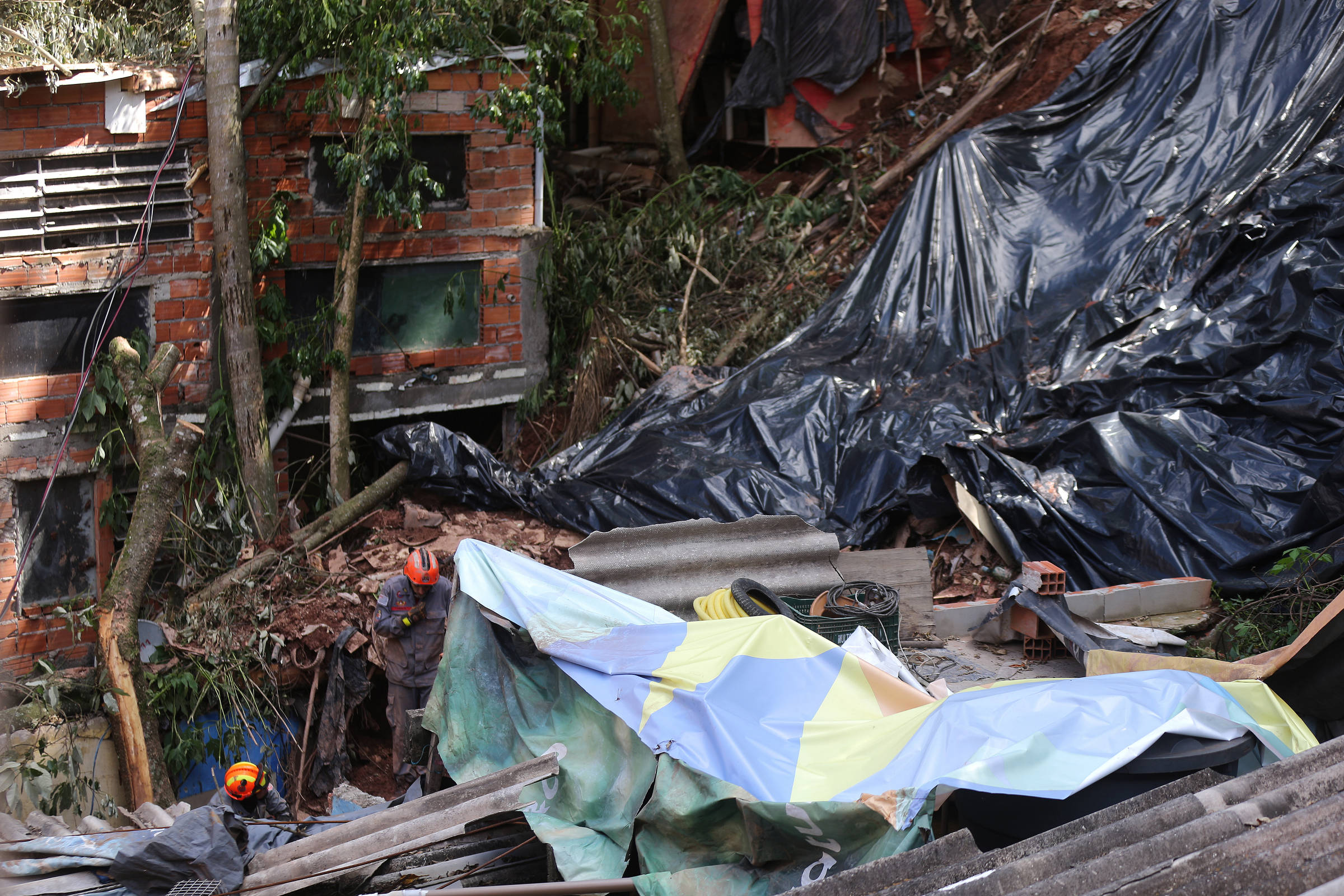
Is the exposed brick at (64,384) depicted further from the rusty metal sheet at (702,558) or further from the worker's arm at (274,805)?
the rusty metal sheet at (702,558)

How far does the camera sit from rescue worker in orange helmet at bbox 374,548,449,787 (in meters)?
6.05

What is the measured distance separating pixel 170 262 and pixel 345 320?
1127 millimetres

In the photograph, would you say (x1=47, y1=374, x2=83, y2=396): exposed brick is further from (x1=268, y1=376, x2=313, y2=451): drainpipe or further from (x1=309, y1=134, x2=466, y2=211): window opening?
(x1=309, y1=134, x2=466, y2=211): window opening

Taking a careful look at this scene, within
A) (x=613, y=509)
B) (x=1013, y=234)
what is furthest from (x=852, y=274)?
(x=613, y=509)

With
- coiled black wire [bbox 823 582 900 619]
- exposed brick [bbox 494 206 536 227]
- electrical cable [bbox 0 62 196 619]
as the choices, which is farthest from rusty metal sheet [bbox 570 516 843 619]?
electrical cable [bbox 0 62 196 619]

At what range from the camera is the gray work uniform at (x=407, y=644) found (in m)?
6.09

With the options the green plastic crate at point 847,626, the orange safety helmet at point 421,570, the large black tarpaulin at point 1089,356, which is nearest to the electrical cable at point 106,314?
the large black tarpaulin at point 1089,356

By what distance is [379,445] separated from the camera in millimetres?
7461

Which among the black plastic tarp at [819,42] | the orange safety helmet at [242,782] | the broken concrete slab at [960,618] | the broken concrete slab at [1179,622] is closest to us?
the orange safety helmet at [242,782]

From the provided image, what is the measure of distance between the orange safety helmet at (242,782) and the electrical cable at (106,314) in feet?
8.81

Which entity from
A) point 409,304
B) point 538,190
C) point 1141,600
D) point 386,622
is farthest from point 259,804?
point 538,190

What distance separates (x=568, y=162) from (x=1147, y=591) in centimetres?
769

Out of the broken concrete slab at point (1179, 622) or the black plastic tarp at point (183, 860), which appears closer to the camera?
the black plastic tarp at point (183, 860)

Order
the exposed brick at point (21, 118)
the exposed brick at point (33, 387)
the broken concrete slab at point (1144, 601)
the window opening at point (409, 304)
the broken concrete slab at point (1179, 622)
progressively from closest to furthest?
the broken concrete slab at point (1179, 622) < the broken concrete slab at point (1144, 601) < the exposed brick at point (21, 118) < the exposed brick at point (33, 387) < the window opening at point (409, 304)
